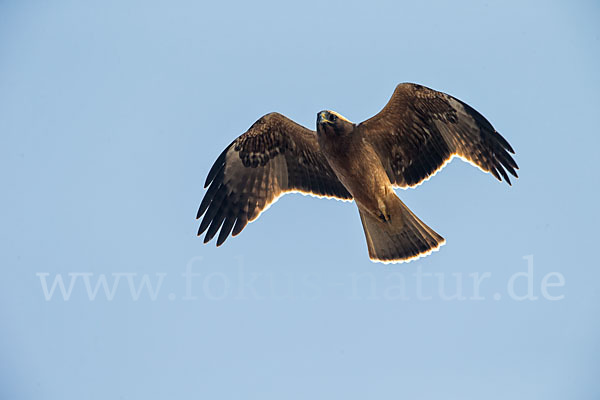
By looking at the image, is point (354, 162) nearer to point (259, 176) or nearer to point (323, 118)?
point (323, 118)

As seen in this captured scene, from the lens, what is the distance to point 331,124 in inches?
316

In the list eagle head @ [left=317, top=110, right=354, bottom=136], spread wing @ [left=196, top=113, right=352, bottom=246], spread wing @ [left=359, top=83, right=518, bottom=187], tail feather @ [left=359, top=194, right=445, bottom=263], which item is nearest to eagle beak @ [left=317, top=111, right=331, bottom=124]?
eagle head @ [left=317, top=110, right=354, bottom=136]

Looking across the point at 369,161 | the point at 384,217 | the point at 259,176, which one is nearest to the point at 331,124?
the point at 369,161

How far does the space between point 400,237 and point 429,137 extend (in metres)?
1.44

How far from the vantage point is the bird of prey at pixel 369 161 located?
8.36 metres

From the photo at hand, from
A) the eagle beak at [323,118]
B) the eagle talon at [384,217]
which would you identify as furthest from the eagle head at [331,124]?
the eagle talon at [384,217]

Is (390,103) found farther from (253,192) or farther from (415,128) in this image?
(253,192)

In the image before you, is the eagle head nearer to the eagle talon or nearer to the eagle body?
the eagle body

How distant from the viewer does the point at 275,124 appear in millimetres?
8930

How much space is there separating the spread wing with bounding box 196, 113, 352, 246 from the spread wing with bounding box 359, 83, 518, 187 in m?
0.84

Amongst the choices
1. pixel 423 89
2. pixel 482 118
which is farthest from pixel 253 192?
pixel 482 118

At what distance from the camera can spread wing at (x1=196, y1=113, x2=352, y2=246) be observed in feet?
29.7

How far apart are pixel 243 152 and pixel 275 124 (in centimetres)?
68

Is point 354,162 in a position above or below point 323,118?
below
